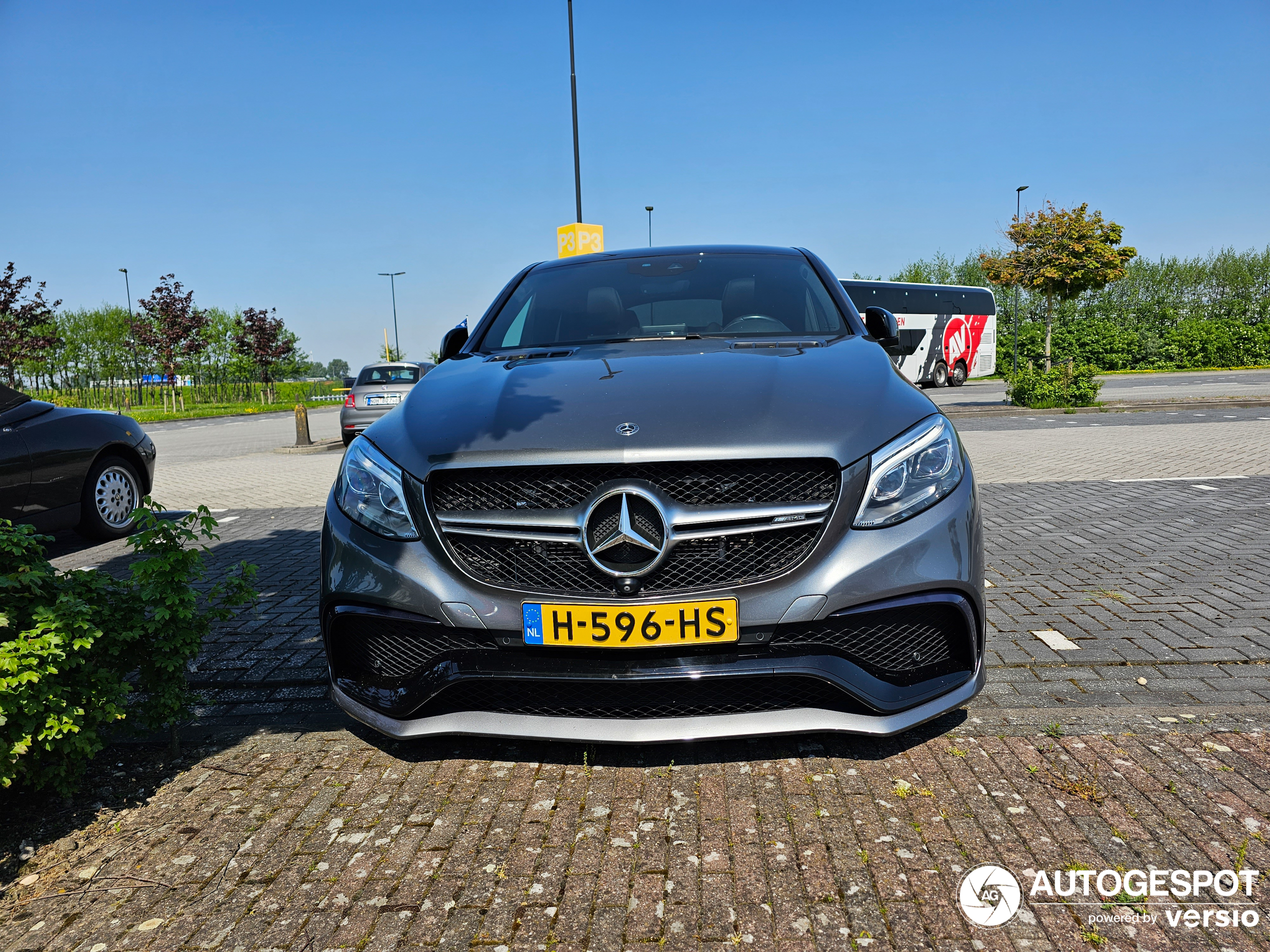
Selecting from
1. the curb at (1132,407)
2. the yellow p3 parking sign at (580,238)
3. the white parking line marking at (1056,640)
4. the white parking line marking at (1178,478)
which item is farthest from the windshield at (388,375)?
the white parking line marking at (1056,640)

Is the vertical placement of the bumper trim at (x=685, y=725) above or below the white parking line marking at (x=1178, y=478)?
above

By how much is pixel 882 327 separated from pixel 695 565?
2019mm

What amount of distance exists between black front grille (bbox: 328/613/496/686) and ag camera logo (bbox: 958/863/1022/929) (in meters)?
1.37

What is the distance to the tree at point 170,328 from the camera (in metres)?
38.4

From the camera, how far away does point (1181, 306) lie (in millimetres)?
43562

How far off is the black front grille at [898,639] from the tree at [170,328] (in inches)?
1624

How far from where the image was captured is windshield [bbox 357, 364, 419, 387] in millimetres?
16516

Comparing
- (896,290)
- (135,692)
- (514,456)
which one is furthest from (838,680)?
(896,290)

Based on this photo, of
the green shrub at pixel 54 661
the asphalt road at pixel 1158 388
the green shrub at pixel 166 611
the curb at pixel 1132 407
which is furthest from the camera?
the asphalt road at pixel 1158 388

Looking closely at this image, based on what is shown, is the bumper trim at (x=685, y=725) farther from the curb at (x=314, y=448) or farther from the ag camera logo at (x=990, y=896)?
the curb at (x=314, y=448)

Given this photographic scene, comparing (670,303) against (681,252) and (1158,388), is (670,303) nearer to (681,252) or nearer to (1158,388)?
(681,252)

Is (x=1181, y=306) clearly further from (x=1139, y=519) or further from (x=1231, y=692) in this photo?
(x=1231, y=692)

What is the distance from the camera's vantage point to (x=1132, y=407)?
18875 mm

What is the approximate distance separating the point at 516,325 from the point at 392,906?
270cm
